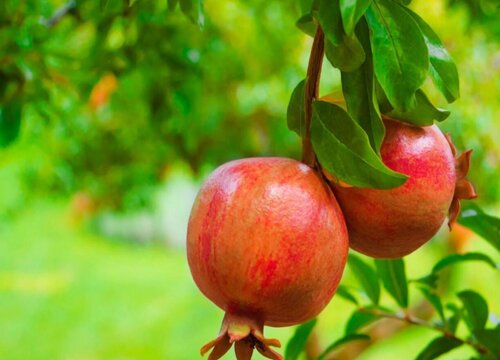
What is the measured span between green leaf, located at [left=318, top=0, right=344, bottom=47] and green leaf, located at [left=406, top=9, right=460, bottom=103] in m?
0.08

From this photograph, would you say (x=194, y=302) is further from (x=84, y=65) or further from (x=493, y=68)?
(x=84, y=65)

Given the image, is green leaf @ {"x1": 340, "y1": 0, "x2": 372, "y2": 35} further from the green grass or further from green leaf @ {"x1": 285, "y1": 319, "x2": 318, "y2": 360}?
the green grass

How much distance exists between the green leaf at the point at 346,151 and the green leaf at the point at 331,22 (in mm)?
48

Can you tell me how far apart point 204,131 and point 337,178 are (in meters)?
1.39

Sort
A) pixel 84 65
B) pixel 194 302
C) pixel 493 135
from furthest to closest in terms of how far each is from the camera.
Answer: pixel 194 302
pixel 493 135
pixel 84 65

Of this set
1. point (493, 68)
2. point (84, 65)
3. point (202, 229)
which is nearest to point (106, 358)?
→ point (493, 68)

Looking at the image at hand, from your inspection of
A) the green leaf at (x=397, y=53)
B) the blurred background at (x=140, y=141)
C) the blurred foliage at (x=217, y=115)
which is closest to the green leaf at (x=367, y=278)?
the blurred background at (x=140, y=141)

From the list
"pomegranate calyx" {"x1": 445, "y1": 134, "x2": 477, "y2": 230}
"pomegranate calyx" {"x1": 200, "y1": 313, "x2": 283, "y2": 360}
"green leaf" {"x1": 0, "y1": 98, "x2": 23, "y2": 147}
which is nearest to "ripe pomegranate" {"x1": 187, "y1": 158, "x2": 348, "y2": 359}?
"pomegranate calyx" {"x1": 200, "y1": 313, "x2": 283, "y2": 360}

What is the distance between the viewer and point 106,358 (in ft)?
11.8

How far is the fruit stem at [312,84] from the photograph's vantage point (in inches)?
17.9

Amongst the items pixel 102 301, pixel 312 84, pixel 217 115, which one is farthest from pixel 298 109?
pixel 102 301

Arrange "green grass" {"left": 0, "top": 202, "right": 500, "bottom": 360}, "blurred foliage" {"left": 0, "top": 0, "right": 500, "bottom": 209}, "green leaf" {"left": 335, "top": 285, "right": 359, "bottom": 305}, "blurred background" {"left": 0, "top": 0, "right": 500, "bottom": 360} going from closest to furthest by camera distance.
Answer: "green leaf" {"left": 335, "top": 285, "right": 359, "bottom": 305}
"blurred background" {"left": 0, "top": 0, "right": 500, "bottom": 360}
"blurred foliage" {"left": 0, "top": 0, "right": 500, "bottom": 209}
"green grass" {"left": 0, "top": 202, "right": 500, "bottom": 360}

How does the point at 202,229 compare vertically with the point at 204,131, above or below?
above

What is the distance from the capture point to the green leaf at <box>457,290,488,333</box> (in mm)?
727
